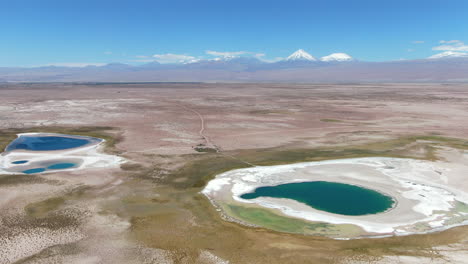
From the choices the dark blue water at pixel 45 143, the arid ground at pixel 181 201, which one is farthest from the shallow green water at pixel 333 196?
the dark blue water at pixel 45 143

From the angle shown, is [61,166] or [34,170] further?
Result: [61,166]

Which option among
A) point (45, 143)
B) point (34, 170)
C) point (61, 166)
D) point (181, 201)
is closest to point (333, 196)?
point (181, 201)

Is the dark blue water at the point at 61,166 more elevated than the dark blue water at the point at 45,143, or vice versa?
the dark blue water at the point at 45,143

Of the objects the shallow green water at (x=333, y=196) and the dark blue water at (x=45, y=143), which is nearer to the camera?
the shallow green water at (x=333, y=196)

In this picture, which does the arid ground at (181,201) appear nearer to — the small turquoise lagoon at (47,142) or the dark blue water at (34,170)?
the dark blue water at (34,170)

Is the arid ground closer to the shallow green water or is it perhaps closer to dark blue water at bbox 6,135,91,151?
dark blue water at bbox 6,135,91,151

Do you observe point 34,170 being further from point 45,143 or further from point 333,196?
point 333,196

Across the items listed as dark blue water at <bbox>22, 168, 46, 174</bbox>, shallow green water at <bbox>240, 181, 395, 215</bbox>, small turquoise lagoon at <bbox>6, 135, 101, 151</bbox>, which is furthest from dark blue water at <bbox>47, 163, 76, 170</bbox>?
shallow green water at <bbox>240, 181, 395, 215</bbox>
